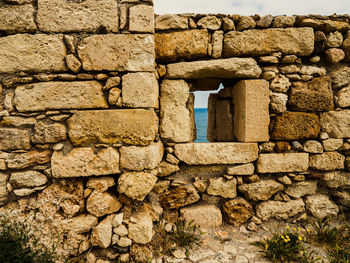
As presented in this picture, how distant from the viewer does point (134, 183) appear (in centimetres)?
165

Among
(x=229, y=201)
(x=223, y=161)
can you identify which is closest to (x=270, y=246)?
(x=229, y=201)

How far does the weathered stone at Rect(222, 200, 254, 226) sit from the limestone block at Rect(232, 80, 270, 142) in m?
0.80

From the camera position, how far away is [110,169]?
1641 mm

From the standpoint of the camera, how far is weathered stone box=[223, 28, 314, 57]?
2076 millimetres

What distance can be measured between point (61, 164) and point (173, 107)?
4.24 feet

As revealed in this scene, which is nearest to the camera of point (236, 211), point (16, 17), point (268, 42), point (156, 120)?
point (16, 17)

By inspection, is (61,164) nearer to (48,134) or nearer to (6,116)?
(48,134)

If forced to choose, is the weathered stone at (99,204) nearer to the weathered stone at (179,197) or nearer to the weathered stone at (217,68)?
the weathered stone at (179,197)

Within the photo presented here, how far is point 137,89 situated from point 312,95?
6.93 ft

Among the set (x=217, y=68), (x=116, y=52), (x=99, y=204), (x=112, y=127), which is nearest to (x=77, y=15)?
(x=116, y=52)

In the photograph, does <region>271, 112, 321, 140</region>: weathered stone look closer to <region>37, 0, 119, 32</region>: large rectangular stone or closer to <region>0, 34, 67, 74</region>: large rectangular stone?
<region>37, 0, 119, 32</region>: large rectangular stone

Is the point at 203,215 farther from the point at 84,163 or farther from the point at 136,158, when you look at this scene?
the point at 84,163

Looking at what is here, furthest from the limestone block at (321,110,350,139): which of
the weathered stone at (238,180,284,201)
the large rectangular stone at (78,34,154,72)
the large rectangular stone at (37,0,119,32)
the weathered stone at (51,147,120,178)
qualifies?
the large rectangular stone at (37,0,119,32)

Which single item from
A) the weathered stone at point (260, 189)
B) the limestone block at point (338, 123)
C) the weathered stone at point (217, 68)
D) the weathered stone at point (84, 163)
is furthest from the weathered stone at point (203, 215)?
the limestone block at point (338, 123)
